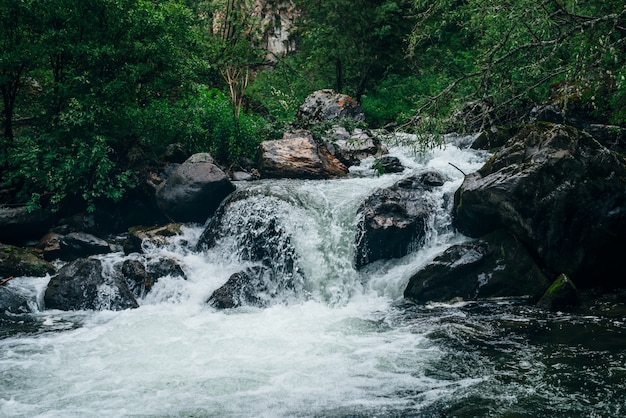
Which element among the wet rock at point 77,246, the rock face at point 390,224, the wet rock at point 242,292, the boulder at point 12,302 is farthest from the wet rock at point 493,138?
the boulder at point 12,302

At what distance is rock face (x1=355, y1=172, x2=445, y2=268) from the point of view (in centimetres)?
1144

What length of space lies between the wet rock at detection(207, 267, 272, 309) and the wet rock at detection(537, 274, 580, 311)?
542 cm

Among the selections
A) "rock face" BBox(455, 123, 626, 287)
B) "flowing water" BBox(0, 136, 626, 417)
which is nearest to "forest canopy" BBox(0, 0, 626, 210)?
"rock face" BBox(455, 123, 626, 287)

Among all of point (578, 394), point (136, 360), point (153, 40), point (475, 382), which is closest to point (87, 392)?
point (136, 360)

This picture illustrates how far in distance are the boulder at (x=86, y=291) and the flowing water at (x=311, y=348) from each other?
0.25m

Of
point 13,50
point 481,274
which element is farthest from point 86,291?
point 481,274

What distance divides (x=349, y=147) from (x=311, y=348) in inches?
394

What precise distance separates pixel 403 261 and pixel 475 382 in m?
5.17

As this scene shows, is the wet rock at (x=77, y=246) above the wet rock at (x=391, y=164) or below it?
below

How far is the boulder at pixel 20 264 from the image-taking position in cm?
1130

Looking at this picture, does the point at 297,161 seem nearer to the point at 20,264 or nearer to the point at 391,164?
the point at 391,164

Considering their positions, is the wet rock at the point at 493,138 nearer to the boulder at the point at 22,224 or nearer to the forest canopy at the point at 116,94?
the forest canopy at the point at 116,94

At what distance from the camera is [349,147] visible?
55.6 feet

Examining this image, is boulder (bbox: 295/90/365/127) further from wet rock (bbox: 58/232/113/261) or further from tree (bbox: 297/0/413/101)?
wet rock (bbox: 58/232/113/261)
